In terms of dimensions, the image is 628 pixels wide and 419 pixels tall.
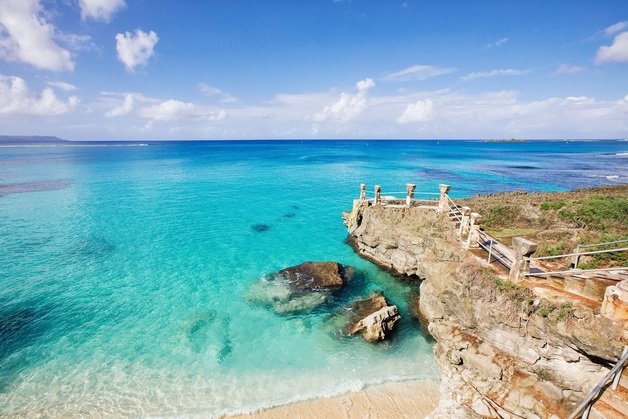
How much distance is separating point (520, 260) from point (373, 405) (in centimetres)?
820

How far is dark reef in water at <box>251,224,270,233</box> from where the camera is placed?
96.1 feet

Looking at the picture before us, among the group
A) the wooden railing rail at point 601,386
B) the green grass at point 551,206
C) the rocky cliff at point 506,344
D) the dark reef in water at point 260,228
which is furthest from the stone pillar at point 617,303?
the dark reef in water at point 260,228

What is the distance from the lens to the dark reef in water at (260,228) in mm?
29297

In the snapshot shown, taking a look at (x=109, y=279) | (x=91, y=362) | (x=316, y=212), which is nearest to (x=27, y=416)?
(x=91, y=362)

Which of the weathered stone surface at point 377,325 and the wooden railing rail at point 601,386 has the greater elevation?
the wooden railing rail at point 601,386

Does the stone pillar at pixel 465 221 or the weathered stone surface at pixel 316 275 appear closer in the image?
the stone pillar at pixel 465 221

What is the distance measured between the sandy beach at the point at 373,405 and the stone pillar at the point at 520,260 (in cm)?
577

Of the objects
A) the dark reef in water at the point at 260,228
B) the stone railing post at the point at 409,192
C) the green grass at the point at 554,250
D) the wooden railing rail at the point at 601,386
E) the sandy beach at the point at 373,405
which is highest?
the stone railing post at the point at 409,192

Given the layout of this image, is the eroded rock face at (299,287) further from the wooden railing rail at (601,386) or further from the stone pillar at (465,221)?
the wooden railing rail at (601,386)

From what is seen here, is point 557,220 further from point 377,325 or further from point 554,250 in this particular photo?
point 377,325

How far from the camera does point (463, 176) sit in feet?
195

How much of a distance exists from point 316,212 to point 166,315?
2126cm

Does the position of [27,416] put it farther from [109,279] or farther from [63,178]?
[63,178]

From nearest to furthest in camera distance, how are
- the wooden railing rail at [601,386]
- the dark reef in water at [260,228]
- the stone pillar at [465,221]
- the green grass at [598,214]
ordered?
1. the wooden railing rail at [601,386]
2. the stone pillar at [465,221]
3. the green grass at [598,214]
4. the dark reef in water at [260,228]
